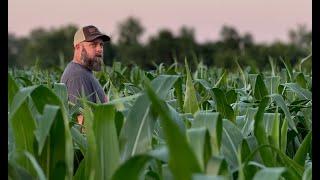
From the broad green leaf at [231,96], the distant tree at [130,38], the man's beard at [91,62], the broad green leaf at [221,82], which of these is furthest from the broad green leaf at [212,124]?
the distant tree at [130,38]

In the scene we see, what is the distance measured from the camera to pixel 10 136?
1.43m

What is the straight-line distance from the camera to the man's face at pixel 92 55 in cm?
372

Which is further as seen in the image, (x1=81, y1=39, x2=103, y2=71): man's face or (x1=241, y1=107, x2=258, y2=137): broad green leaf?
(x1=81, y1=39, x2=103, y2=71): man's face

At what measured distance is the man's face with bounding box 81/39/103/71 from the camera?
146 inches

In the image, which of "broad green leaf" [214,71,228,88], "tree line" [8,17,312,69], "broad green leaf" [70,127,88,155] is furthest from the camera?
"tree line" [8,17,312,69]

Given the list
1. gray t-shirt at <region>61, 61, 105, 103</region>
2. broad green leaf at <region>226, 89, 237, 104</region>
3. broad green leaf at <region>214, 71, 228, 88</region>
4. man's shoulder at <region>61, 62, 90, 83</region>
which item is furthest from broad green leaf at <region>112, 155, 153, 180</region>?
man's shoulder at <region>61, 62, 90, 83</region>

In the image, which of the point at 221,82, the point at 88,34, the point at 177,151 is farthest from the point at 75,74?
the point at 177,151

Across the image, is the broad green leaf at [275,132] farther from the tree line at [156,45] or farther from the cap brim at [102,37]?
the tree line at [156,45]

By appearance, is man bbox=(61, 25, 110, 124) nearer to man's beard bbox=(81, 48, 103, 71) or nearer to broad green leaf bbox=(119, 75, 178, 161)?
man's beard bbox=(81, 48, 103, 71)

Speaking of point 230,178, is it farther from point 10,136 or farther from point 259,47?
point 259,47

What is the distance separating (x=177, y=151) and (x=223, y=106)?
3.71ft

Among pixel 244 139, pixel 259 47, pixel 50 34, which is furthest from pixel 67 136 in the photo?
pixel 50 34

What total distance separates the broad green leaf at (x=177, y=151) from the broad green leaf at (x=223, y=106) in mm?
1026
